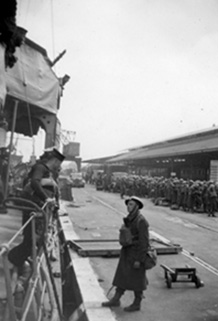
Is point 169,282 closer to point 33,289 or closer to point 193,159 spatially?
point 33,289

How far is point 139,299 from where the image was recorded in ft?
18.1

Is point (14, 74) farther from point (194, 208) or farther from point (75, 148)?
point (75, 148)

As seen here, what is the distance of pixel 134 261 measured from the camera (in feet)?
17.7

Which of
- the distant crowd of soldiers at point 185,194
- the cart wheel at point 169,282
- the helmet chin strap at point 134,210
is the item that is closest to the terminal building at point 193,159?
the distant crowd of soldiers at point 185,194

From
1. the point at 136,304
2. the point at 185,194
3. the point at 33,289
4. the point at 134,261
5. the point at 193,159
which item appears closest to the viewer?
the point at 33,289

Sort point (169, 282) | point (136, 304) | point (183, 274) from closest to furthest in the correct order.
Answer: point (136, 304) → point (169, 282) → point (183, 274)

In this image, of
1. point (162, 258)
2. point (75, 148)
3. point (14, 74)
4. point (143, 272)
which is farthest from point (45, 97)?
point (75, 148)

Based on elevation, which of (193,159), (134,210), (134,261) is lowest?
(134,261)

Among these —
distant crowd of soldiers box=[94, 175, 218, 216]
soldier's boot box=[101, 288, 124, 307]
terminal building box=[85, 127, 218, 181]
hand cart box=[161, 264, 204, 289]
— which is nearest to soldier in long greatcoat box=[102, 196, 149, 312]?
soldier's boot box=[101, 288, 124, 307]

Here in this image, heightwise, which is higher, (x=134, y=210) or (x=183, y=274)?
(x=134, y=210)

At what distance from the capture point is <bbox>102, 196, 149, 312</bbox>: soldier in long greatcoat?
5.38m

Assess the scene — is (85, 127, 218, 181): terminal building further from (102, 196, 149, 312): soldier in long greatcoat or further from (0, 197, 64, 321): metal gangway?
(0, 197, 64, 321): metal gangway

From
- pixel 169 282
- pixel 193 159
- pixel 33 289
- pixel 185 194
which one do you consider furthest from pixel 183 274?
pixel 193 159

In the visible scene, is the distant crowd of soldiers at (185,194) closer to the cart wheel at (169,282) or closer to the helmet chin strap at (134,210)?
the cart wheel at (169,282)
